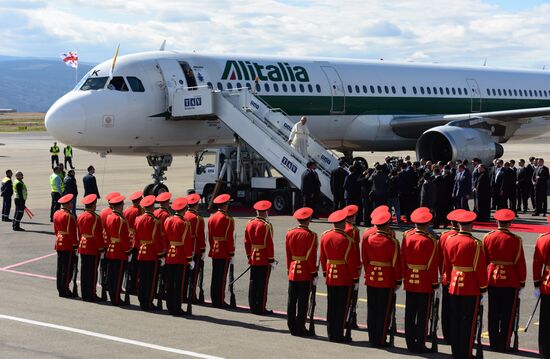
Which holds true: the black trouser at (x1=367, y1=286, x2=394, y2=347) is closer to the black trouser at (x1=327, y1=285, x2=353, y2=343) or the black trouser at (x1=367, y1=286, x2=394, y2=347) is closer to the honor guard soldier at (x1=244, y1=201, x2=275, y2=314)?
the black trouser at (x1=327, y1=285, x2=353, y2=343)

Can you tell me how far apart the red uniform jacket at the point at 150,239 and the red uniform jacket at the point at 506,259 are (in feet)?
16.0

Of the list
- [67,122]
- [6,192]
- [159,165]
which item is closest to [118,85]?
[67,122]

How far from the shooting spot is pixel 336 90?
99.9 feet

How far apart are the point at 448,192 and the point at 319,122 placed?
8.27 meters

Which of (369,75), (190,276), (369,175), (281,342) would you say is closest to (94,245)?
(190,276)

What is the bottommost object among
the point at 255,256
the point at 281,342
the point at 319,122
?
the point at 281,342

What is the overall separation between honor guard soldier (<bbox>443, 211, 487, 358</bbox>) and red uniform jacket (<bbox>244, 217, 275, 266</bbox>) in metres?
3.09

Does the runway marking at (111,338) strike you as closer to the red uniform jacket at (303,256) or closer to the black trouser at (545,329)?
the red uniform jacket at (303,256)

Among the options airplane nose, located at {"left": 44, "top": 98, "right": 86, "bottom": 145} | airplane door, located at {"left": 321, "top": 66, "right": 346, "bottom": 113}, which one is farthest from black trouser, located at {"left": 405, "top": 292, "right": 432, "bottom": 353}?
airplane door, located at {"left": 321, "top": 66, "right": 346, "bottom": 113}

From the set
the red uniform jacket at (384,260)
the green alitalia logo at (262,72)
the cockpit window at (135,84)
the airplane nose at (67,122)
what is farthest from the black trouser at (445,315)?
the green alitalia logo at (262,72)

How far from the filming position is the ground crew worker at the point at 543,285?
424 inches

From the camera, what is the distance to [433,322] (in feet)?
36.4

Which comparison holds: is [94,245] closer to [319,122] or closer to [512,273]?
[512,273]

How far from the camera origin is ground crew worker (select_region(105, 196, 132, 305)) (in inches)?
548
